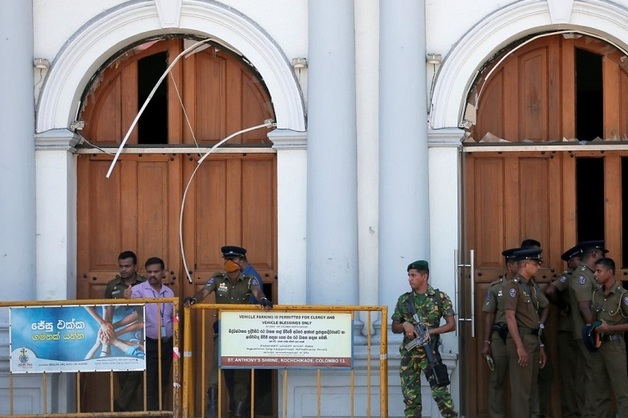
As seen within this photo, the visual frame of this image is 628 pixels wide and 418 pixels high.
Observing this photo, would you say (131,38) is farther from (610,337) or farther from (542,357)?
(610,337)

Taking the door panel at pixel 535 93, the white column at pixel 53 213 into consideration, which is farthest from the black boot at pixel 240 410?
the door panel at pixel 535 93

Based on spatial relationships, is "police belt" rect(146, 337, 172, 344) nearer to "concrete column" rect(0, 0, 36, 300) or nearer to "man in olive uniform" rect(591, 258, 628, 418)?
"concrete column" rect(0, 0, 36, 300)

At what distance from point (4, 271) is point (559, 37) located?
6.15 meters

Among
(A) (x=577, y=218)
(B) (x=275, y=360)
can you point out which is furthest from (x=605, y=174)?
(B) (x=275, y=360)

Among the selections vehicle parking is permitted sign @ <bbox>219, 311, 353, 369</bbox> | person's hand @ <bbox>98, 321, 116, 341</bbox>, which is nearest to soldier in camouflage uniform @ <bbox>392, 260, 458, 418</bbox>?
vehicle parking is permitted sign @ <bbox>219, 311, 353, 369</bbox>

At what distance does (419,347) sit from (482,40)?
328cm

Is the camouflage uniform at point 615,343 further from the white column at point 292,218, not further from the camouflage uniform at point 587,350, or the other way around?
the white column at point 292,218

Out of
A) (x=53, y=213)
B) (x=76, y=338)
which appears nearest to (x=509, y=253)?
(x=76, y=338)

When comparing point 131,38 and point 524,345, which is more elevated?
point 131,38

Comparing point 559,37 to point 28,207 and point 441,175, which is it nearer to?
point 441,175

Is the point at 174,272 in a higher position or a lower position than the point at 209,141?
lower

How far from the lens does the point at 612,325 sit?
11523 mm

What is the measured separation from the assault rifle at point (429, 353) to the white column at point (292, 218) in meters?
1.62

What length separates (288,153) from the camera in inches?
492
